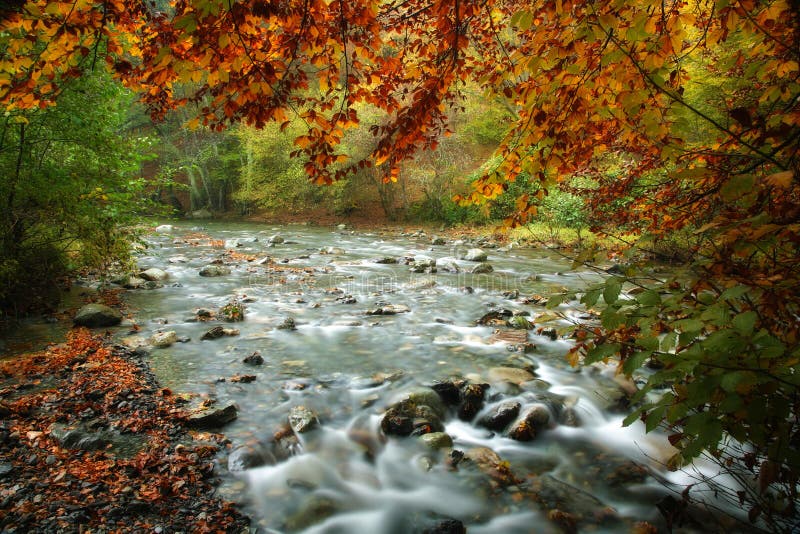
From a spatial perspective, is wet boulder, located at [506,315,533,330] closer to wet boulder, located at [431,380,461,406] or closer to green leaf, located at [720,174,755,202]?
wet boulder, located at [431,380,461,406]

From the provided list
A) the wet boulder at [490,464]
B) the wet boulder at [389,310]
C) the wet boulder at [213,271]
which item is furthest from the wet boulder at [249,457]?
the wet boulder at [213,271]

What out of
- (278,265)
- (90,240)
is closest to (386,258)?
(278,265)

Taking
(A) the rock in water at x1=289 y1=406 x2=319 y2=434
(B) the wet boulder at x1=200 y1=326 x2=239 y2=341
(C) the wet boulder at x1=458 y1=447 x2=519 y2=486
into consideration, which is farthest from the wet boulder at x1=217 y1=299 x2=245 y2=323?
(C) the wet boulder at x1=458 y1=447 x2=519 y2=486

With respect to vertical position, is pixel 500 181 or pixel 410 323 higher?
pixel 500 181

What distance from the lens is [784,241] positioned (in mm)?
1954

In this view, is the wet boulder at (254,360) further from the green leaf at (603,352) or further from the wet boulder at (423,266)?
the wet boulder at (423,266)

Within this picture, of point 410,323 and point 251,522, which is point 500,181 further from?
point 410,323

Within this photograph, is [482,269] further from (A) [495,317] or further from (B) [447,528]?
(B) [447,528]

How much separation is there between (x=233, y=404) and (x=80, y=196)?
169 inches

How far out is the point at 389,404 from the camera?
4812 mm

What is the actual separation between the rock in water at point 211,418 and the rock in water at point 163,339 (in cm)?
233

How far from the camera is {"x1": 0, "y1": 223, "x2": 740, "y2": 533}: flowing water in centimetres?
339

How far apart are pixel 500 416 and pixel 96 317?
19.7 feet

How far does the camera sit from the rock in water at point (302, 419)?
170 inches
